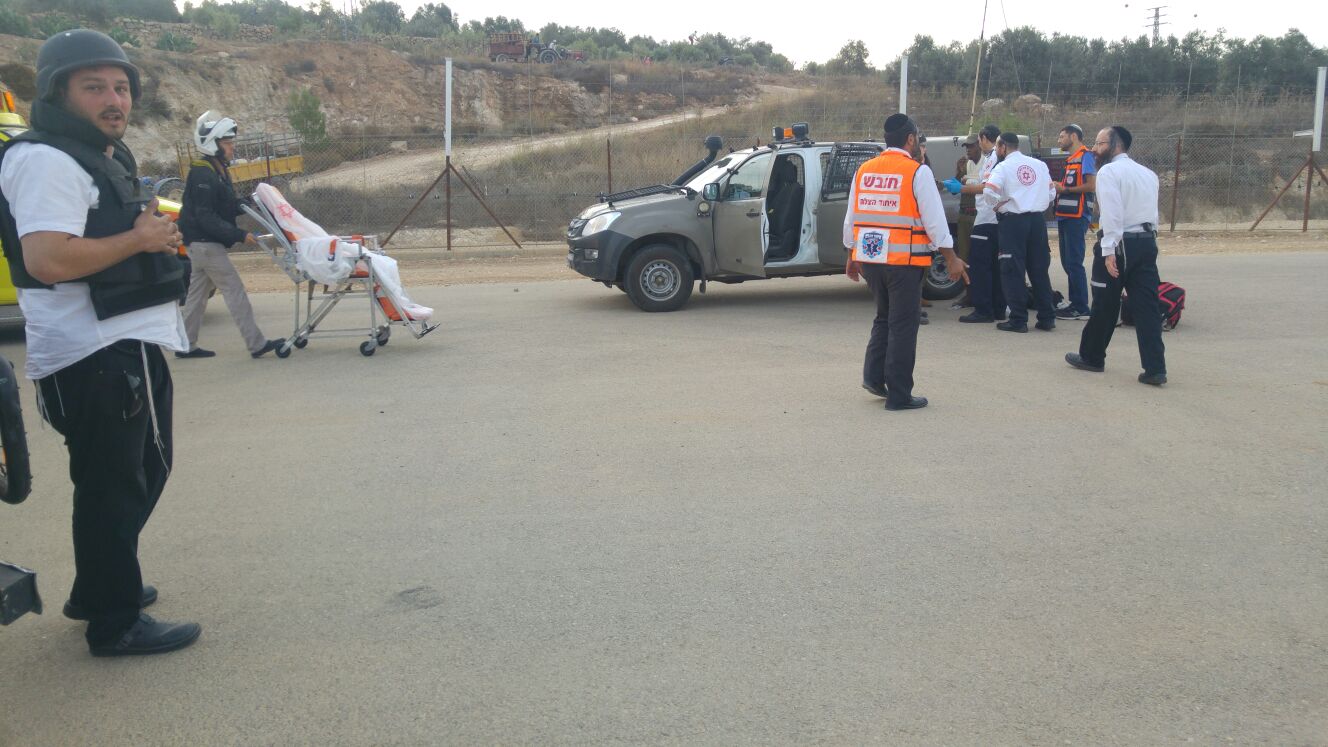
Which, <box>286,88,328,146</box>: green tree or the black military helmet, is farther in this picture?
<box>286,88,328,146</box>: green tree

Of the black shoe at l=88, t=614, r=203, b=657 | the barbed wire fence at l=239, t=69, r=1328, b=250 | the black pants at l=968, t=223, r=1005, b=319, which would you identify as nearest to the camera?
the black shoe at l=88, t=614, r=203, b=657

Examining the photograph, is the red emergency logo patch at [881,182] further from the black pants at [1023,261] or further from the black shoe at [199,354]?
the black shoe at [199,354]

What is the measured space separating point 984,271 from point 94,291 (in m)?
9.06

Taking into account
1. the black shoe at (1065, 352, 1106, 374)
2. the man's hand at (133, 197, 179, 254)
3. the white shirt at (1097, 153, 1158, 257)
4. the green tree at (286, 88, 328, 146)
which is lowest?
the black shoe at (1065, 352, 1106, 374)

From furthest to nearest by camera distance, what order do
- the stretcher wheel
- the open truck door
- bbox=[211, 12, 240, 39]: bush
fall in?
bbox=[211, 12, 240, 39]: bush
the open truck door
the stretcher wheel

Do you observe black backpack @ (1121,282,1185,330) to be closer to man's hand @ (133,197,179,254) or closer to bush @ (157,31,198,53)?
man's hand @ (133,197,179,254)

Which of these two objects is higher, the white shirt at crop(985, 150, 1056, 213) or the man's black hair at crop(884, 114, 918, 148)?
the man's black hair at crop(884, 114, 918, 148)

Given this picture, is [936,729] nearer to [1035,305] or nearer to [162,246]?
[162,246]

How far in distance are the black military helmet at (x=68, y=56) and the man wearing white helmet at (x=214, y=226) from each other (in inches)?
210

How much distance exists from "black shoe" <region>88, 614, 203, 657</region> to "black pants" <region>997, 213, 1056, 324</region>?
27.4 ft

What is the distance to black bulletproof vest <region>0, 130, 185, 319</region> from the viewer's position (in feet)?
11.6

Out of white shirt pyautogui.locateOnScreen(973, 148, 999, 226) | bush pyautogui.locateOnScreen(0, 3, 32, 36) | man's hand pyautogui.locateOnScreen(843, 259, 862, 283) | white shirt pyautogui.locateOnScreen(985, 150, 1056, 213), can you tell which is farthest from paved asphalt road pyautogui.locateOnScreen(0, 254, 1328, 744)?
bush pyautogui.locateOnScreen(0, 3, 32, 36)

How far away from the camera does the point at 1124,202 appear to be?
314 inches

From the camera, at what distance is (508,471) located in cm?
605
